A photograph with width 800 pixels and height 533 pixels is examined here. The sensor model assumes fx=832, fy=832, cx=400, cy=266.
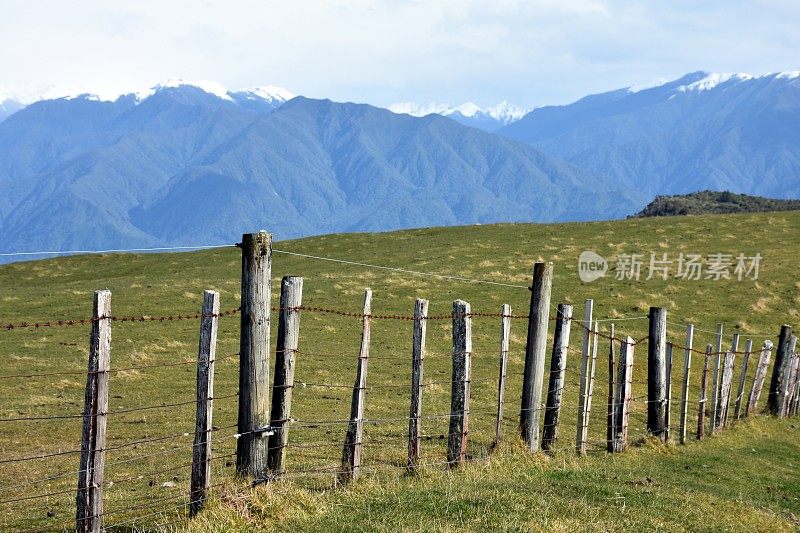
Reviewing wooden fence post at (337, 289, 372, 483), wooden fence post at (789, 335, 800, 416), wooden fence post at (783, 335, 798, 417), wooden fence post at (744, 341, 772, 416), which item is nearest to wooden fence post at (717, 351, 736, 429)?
wooden fence post at (744, 341, 772, 416)

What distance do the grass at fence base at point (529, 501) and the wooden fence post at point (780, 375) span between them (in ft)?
35.5

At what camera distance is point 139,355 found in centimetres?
3086

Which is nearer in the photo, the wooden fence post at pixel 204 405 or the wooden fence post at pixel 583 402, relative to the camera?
the wooden fence post at pixel 204 405

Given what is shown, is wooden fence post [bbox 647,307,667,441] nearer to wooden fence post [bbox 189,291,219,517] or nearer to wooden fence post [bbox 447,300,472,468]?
wooden fence post [bbox 447,300,472,468]

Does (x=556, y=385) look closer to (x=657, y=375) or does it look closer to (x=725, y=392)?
(x=657, y=375)

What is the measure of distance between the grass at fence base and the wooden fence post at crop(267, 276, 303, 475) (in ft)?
1.93

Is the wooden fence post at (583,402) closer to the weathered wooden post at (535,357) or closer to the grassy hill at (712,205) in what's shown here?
the weathered wooden post at (535,357)

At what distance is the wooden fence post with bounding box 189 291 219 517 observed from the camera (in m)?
10.8

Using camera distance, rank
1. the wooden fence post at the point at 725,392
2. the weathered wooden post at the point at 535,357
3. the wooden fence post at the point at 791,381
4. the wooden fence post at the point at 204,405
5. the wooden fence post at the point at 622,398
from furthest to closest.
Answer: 1. the wooden fence post at the point at 791,381
2. the wooden fence post at the point at 725,392
3. the wooden fence post at the point at 622,398
4. the weathered wooden post at the point at 535,357
5. the wooden fence post at the point at 204,405

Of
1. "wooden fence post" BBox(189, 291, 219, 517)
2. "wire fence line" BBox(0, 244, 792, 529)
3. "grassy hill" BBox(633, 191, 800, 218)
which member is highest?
"grassy hill" BBox(633, 191, 800, 218)

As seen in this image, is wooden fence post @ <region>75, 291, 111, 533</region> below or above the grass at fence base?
above

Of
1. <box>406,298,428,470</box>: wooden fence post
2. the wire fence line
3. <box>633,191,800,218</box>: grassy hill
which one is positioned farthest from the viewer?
<box>633,191,800,218</box>: grassy hill

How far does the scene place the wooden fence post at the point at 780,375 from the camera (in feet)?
87.2

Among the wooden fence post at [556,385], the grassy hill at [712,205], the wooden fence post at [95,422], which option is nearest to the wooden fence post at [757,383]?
the wooden fence post at [556,385]
